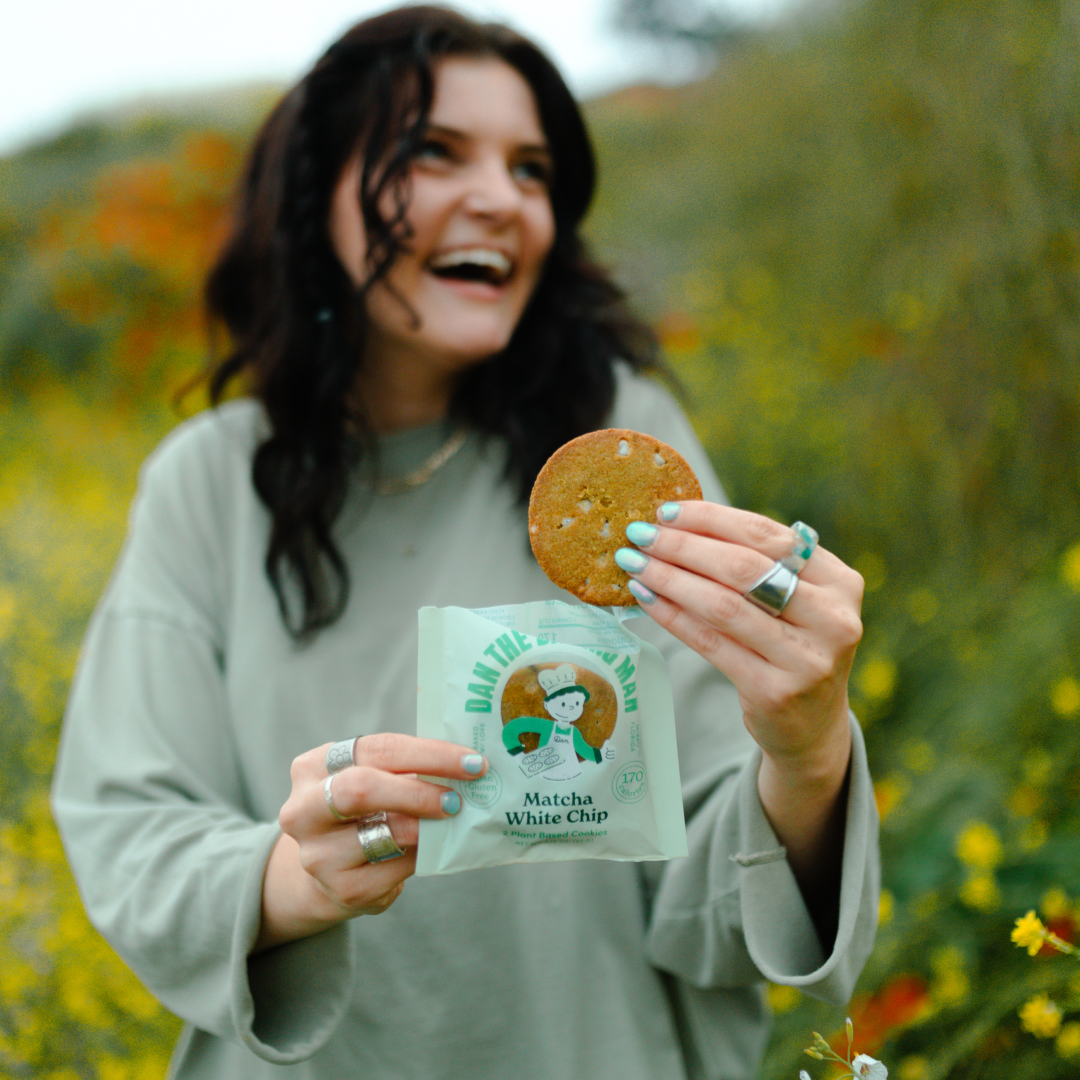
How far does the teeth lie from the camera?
1.40m

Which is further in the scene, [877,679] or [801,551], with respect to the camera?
[877,679]

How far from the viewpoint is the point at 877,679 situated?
225 cm

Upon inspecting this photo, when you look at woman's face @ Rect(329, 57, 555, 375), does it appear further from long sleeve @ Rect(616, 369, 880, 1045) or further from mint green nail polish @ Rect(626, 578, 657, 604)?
mint green nail polish @ Rect(626, 578, 657, 604)

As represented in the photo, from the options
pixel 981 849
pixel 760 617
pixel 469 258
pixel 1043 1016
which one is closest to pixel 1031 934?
pixel 1043 1016

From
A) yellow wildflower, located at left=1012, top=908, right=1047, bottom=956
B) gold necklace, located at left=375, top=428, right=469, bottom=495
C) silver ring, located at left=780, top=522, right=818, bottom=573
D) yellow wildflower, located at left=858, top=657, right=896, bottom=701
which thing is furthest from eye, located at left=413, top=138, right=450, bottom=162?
yellow wildflower, located at left=858, top=657, right=896, bottom=701

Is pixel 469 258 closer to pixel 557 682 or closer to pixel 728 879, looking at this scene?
→ pixel 557 682

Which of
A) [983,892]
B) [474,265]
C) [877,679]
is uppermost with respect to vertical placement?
[474,265]

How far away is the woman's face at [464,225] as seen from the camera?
1.39 meters

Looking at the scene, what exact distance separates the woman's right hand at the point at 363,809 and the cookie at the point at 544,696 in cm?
6

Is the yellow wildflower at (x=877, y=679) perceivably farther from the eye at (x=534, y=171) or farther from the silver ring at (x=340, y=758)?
the silver ring at (x=340, y=758)

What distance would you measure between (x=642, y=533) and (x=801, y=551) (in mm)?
158

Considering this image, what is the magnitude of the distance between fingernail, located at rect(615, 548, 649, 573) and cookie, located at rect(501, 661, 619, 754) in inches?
5.2

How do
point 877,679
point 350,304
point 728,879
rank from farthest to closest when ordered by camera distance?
point 877,679
point 350,304
point 728,879

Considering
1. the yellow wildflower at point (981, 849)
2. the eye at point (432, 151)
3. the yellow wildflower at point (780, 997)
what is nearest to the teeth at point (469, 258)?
the eye at point (432, 151)
